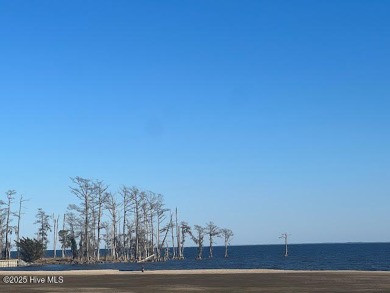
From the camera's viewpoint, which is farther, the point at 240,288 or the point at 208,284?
the point at 208,284

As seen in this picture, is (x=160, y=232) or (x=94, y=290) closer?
(x=94, y=290)

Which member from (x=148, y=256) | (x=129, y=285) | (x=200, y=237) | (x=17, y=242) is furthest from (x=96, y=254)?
(x=129, y=285)

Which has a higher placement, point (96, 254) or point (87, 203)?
point (87, 203)

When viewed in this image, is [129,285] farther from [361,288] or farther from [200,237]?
[200,237]

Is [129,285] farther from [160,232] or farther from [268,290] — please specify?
[160,232]

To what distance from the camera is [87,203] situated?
445 ft

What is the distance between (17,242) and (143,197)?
39941 millimetres

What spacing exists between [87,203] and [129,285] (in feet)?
300

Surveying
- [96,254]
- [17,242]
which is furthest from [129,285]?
[96,254]

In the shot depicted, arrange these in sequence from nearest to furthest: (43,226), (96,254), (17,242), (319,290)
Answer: (319,290), (17,242), (96,254), (43,226)

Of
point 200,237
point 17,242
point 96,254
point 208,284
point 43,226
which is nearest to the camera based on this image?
point 208,284

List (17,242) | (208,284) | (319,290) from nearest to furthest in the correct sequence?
(319,290) < (208,284) < (17,242)

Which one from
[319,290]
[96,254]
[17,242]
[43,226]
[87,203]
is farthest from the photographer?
[43,226]

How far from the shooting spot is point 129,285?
153 ft
